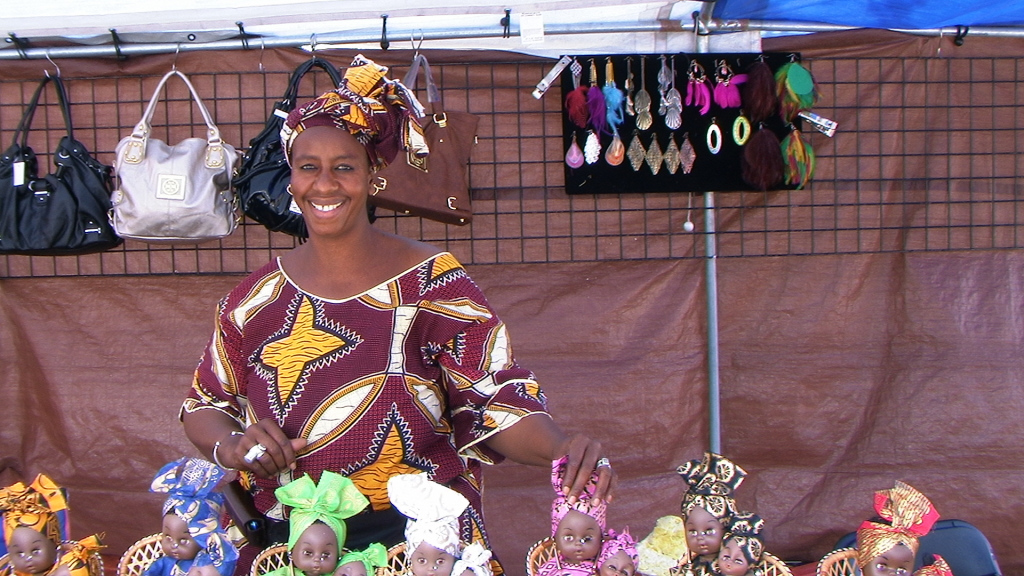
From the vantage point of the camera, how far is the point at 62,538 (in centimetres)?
256

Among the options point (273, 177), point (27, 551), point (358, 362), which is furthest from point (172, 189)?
point (358, 362)

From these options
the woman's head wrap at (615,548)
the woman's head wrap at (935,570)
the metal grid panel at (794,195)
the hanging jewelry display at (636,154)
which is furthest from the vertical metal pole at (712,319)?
the woman's head wrap at (615,548)

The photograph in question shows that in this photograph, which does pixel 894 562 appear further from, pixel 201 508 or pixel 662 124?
pixel 662 124

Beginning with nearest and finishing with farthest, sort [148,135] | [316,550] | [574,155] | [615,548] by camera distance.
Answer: [316,550]
[615,548]
[148,135]
[574,155]

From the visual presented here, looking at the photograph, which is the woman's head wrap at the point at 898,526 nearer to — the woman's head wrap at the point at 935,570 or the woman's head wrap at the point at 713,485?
the woman's head wrap at the point at 935,570

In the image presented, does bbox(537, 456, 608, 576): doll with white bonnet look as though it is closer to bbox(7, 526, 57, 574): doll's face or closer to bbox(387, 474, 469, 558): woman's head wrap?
bbox(387, 474, 469, 558): woman's head wrap

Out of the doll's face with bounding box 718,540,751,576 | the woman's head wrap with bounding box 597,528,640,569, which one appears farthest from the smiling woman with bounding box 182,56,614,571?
the doll's face with bounding box 718,540,751,576

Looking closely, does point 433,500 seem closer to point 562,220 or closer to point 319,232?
point 319,232

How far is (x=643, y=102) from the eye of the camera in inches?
145

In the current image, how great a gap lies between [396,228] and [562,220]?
68 cm

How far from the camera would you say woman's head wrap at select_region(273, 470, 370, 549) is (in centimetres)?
197

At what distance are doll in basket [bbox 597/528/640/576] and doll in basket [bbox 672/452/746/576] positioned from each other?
0.25 meters

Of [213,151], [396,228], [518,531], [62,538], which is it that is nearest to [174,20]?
[213,151]

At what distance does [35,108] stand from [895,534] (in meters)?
3.37
